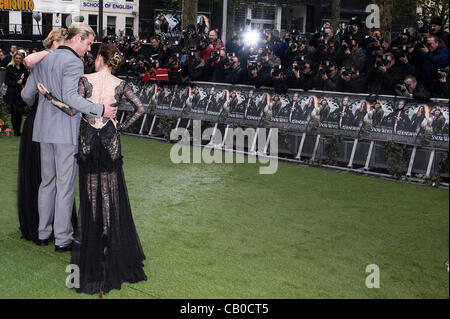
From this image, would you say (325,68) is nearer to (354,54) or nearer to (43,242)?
(354,54)

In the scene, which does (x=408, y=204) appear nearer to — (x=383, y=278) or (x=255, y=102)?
(x=383, y=278)

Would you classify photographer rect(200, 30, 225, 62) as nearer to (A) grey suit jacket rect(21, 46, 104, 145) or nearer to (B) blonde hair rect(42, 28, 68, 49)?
(B) blonde hair rect(42, 28, 68, 49)

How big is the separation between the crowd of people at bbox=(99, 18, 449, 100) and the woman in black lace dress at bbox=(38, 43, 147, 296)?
21.1 ft

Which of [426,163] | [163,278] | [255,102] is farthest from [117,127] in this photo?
[255,102]

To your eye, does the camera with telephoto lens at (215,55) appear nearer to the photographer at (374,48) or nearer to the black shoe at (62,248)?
the photographer at (374,48)

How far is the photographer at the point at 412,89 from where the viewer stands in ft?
34.1

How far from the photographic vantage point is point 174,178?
10312 millimetres

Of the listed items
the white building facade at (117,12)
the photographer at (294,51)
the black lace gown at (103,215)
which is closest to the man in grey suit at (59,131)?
the black lace gown at (103,215)

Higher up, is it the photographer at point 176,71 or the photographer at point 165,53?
the photographer at point 165,53

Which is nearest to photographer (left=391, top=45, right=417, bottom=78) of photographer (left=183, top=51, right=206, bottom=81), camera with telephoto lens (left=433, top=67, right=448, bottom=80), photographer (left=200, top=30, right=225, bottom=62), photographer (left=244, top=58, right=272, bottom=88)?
camera with telephoto lens (left=433, top=67, right=448, bottom=80)

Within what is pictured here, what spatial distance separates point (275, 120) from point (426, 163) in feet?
10.1

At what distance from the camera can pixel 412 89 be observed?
1066cm

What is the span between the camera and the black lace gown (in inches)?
209

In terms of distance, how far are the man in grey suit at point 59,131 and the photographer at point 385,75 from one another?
20.6 feet
